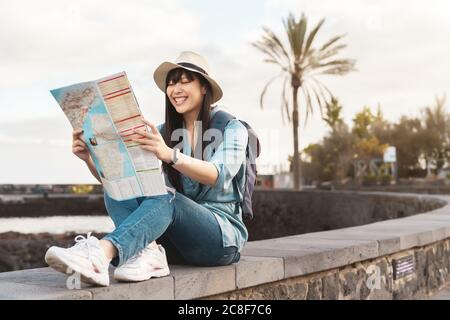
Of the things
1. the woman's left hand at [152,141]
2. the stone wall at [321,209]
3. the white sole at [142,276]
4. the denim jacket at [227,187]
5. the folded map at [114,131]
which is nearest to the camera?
the folded map at [114,131]

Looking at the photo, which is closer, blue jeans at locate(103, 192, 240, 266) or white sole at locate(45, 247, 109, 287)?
white sole at locate(45, 247, 109, 287)

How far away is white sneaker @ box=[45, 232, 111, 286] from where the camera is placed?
2.86 meters

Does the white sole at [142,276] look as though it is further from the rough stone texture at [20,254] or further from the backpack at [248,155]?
the rough stone texture at [20,254]

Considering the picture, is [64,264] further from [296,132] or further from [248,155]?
[296,132]

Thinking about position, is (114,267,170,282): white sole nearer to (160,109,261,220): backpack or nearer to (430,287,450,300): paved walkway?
(160,109,261,220): backpack

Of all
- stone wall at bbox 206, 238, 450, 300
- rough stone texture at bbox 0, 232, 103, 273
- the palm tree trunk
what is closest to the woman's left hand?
stone wall at bbox 206, 238, 450, 300

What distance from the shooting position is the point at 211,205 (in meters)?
3.54

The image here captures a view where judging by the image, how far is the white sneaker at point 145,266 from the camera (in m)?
3.08

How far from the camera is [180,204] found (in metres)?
3.34

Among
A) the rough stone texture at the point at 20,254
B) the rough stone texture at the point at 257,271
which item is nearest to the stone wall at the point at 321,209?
the rough stone texture at the point at 20,254

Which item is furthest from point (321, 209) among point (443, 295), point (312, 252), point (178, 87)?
point (178, 87)

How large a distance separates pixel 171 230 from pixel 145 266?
380 mm

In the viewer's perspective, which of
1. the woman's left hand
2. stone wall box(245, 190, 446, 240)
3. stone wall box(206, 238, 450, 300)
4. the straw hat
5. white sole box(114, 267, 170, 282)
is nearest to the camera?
the woman's left hand

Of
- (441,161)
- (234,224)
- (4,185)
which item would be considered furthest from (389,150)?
(234,224)
